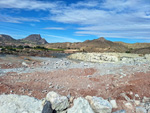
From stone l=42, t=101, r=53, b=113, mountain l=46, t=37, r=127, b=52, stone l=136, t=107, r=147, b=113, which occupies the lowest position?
stone l=136, t=107, r=147, b=113

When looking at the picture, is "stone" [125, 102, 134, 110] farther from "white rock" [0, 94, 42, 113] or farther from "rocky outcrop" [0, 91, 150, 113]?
"white rock" [0, 94, 42, 113]

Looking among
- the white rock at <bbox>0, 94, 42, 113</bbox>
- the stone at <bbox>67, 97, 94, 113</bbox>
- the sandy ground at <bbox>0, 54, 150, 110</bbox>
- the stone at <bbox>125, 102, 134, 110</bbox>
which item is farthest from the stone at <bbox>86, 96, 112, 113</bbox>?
the white rock at <bbox>0, 94, 42, 113</bbox>

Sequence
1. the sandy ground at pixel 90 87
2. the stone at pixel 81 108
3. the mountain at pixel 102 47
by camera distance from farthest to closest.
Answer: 1. the mountain at pixel 102 47
2. the sandy ground at pixel 90 87
3. the stone at pixel 81 108

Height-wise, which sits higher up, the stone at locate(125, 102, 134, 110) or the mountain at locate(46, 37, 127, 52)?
the mountain at locate(46, 37, 127, 52)

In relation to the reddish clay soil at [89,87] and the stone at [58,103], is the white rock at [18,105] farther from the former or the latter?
the reddish clay soil at [89,87]

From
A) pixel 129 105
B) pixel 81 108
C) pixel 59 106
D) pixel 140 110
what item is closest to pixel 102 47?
pixel 129 105

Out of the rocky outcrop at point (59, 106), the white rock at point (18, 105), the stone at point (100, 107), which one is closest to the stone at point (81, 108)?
the rocky outcrop at point (59, 106)

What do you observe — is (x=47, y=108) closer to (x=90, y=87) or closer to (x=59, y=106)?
(x=59, y=106)

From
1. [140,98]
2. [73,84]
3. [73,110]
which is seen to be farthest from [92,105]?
[73,84]

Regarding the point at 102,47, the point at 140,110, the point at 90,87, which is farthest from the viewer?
the point at 102,47

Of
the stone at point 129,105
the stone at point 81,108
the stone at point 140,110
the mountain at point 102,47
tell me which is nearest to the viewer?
the stone at point 81,108

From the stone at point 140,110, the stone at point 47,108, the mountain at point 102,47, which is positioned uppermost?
the mountain at point 102,47

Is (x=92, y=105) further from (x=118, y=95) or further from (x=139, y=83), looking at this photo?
(x=139, y=83)

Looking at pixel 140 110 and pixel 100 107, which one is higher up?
pixel 100 107
